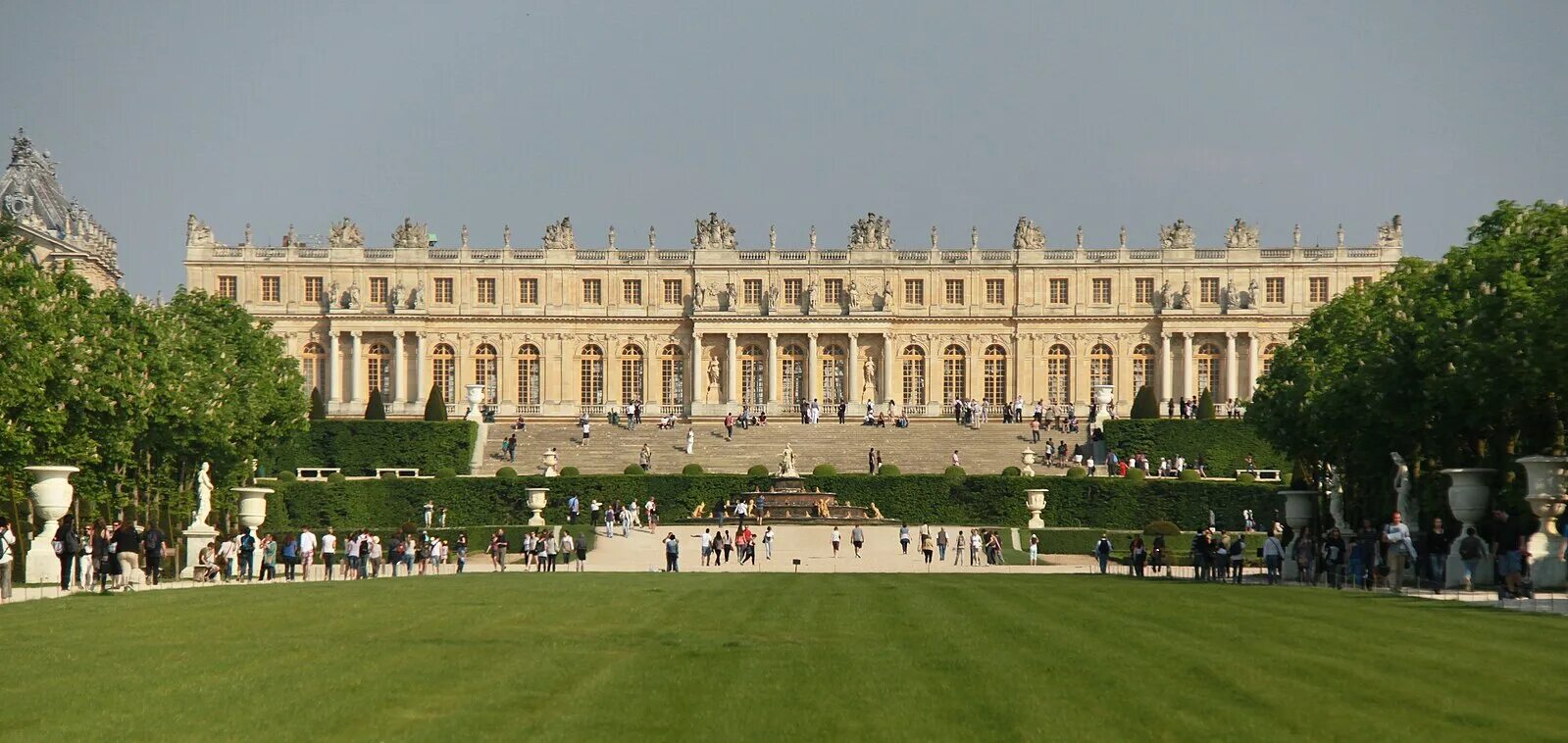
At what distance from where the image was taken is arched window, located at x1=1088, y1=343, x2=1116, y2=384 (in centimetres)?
9075

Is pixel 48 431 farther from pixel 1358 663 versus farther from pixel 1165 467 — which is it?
pixel 1165 467

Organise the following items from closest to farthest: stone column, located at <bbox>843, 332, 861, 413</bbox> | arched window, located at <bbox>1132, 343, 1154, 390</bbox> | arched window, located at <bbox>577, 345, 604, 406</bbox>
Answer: stone column, located at <bbox>843, 332, 861, 413</bbox>, arched window, located at <bbox>1132, 343, 1154, 390</bbox>, arched window, located at <bbox>577, 345, 604, 406</bbox>

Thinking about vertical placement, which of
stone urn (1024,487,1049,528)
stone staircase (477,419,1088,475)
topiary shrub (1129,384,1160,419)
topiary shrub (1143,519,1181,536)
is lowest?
topiary shrub (1143,519,1181,536)

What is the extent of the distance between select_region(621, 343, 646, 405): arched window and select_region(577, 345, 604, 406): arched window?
101 cm

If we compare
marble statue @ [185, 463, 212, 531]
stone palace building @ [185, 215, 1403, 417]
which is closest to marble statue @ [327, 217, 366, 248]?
stone palace building @ [185, 215, 1403, 417]

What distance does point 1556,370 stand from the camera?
30.8 meters

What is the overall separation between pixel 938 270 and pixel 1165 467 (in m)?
23.9

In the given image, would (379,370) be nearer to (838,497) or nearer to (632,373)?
(632,373)

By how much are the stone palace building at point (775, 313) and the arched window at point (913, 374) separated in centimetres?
7

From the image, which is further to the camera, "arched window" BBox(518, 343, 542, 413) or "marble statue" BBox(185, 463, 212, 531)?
"arched window" BBox(518, 343, 542, 413)

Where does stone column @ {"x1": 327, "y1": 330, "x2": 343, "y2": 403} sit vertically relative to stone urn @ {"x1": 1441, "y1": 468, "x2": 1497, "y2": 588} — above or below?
above

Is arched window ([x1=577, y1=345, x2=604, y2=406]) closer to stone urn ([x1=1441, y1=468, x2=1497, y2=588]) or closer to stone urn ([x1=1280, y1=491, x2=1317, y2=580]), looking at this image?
stone urn ([x1=1280, y1=491, x2=1317, y2=580])

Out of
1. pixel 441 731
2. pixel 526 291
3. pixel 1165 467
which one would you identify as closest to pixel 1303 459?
pixel 1165 467

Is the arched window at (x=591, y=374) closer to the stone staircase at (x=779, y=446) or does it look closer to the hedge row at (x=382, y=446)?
the stone staircase at (x=779, y=446)
